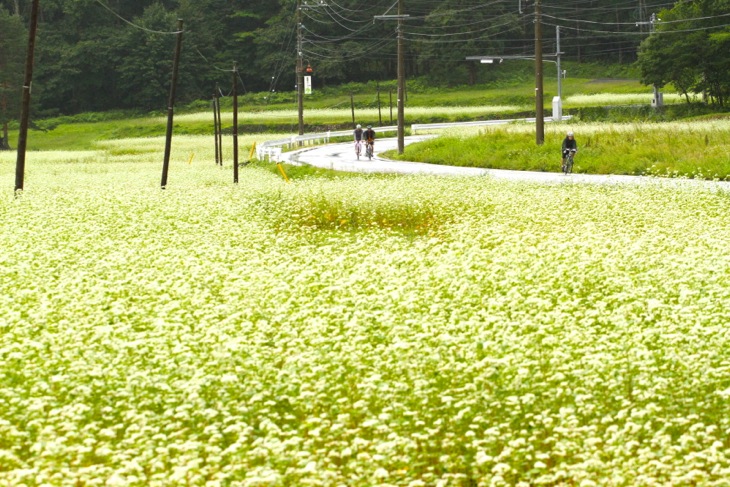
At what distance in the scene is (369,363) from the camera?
964cm

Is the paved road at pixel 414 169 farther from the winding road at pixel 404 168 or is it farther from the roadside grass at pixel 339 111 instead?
the roadside grass at pixel 339 111

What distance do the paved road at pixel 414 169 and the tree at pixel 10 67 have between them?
1416 inches

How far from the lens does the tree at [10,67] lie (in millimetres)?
86875

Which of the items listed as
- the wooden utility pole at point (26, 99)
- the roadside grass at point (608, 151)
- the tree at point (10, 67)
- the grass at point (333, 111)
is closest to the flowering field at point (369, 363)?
the wooden utility pole at point (26, 99)

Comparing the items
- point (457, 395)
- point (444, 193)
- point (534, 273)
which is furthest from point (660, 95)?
point (457, 395)

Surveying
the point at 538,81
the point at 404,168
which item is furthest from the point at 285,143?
the point at 538,81

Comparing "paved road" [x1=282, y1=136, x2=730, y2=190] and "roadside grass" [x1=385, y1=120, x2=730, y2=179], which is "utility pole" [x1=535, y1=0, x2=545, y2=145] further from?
"paved road" [x1=282, y1=136, x2=730, y2=190]

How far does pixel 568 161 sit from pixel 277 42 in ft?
295

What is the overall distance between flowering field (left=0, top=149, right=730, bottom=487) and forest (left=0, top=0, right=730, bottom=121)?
99.5 m

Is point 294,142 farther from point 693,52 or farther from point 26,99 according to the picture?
point 26,99

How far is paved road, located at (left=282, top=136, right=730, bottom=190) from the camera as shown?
2997 centimetres

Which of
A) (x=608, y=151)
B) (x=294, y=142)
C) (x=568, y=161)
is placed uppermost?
(x=294, y=142)

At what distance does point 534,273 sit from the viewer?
1377 centimetres

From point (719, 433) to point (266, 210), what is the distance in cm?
1813
